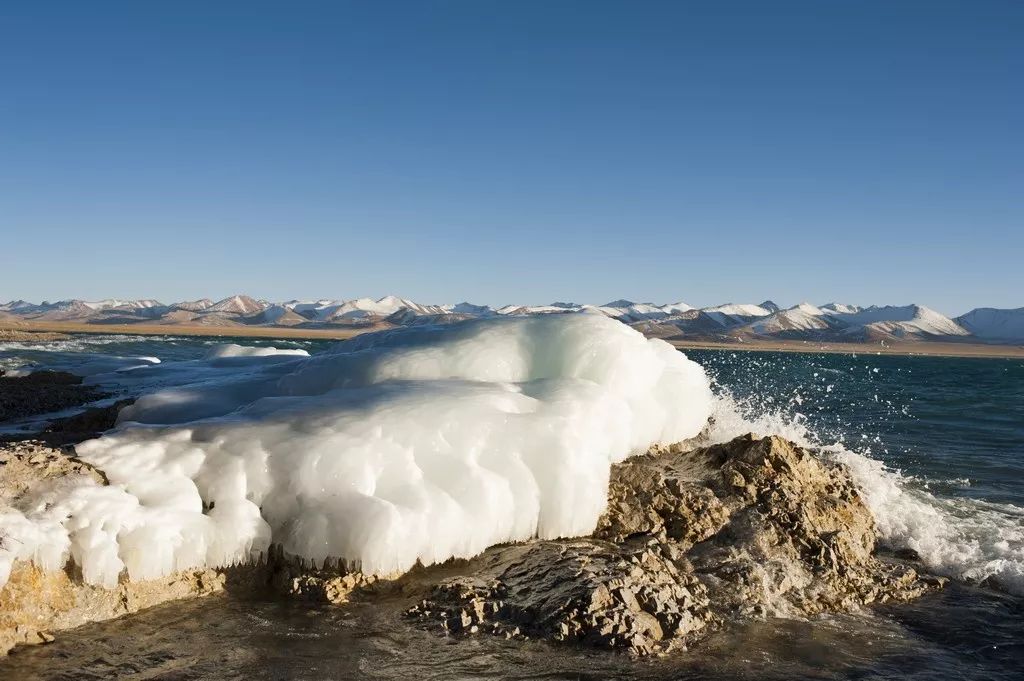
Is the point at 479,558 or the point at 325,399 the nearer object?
the point at 479,558

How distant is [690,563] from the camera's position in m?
6.72

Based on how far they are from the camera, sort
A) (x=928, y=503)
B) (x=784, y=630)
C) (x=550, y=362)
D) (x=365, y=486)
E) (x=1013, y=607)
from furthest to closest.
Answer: (x=928, y=503)
(x=550, y=362)
(x=1013, y=607)
(x=365, y=486)
(x=784, y=630)

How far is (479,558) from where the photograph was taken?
642cm

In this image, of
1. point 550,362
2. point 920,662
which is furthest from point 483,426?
point 920,662

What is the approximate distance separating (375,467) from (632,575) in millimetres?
2516

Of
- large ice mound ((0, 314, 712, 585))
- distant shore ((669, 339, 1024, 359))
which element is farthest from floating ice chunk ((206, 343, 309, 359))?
distant shore ((669, 339, 1024, 359))

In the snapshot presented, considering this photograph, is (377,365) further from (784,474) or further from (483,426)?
(784,474)

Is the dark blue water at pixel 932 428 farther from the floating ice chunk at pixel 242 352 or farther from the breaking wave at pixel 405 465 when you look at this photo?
the floating ice chunk at pixel 242 352

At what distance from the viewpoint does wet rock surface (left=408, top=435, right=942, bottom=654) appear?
5363 millimetres

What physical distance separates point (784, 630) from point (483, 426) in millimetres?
3275

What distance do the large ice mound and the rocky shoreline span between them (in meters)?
0.18

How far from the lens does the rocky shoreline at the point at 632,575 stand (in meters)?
5.21

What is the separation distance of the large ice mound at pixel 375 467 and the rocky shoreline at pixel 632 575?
18 centimetres

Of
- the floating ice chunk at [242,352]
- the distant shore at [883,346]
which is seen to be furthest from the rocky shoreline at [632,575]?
the distant shore at [883,346]
